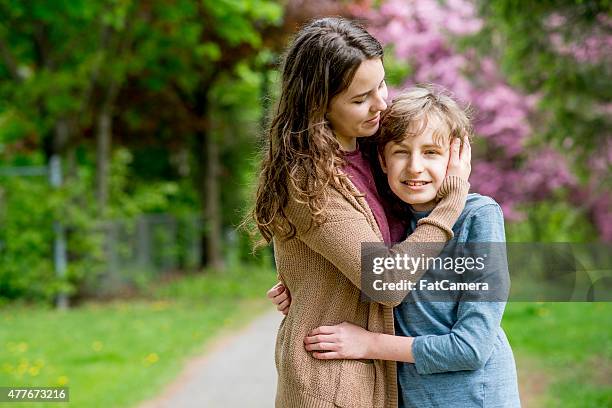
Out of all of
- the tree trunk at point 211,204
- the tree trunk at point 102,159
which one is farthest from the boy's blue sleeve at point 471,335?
the tree trunk at point 211,204

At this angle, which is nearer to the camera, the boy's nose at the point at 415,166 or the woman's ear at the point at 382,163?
the boy's nose at the point at 415,166

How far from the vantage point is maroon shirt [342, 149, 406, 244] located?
221cm

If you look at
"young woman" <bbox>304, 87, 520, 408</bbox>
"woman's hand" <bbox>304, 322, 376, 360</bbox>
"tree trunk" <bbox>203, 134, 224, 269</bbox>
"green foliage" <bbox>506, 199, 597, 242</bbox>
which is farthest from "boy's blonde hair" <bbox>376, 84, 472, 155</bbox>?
"tree trunk" <bbox>203, 134, 224, 269</bbox>

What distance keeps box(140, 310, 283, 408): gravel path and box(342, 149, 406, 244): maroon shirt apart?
163 inches

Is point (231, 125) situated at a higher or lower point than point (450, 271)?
higher

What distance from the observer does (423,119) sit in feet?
7.13

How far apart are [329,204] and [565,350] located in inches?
237

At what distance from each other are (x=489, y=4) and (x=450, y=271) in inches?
189

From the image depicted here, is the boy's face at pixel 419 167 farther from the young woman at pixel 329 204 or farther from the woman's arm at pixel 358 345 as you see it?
the woman's arm at pixel 358 345

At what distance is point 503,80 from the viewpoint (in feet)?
40.7

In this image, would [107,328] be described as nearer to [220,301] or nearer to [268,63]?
[220,301]

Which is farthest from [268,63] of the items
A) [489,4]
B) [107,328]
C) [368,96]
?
[368,96]

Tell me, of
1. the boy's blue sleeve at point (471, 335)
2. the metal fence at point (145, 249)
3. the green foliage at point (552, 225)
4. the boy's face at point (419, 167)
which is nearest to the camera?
the boy's blue sleeve at point (471, 335)

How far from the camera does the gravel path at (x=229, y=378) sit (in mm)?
6293
